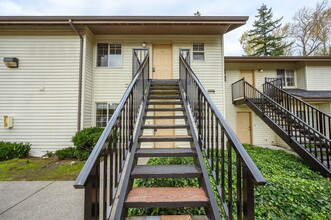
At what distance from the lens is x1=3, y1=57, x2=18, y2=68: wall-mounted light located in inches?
263

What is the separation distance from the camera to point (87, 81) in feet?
23.5

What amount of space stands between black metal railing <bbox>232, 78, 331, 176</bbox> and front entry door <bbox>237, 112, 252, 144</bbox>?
1.90 meters

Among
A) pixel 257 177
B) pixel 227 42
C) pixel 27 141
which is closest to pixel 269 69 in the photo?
pixel 257 177

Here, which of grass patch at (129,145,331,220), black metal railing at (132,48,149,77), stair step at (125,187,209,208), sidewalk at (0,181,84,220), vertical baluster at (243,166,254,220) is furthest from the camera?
black metal railing at (132,48,149,77)

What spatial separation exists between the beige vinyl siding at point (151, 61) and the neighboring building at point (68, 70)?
0.05 metres

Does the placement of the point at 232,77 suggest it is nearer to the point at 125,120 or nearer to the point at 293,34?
the point at 125,120

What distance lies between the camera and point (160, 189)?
2.23m

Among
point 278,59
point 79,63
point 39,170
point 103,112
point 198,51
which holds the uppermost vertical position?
point 278,59

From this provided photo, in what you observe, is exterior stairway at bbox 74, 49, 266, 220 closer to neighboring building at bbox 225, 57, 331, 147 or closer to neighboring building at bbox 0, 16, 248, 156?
neighboring building at bbox 0, 16, 248, 156

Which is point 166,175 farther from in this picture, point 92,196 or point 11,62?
point 11,62

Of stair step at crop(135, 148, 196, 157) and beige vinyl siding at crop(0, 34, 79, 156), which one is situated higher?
beige vinyl siding at crop(0, 34, 79, 156)

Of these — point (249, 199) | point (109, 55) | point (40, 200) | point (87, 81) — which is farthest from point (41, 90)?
point (249, 199)

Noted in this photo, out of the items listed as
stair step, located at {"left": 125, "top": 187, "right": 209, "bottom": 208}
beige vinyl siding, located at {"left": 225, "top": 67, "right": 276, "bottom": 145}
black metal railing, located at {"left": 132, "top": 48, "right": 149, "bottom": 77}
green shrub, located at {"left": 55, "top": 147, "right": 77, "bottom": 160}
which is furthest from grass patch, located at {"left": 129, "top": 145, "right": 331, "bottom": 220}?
beige vinyl siding, located at {"left": 225, "top": 67, "right": 276, "bottom": 145}

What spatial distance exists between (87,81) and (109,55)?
1.64 m
